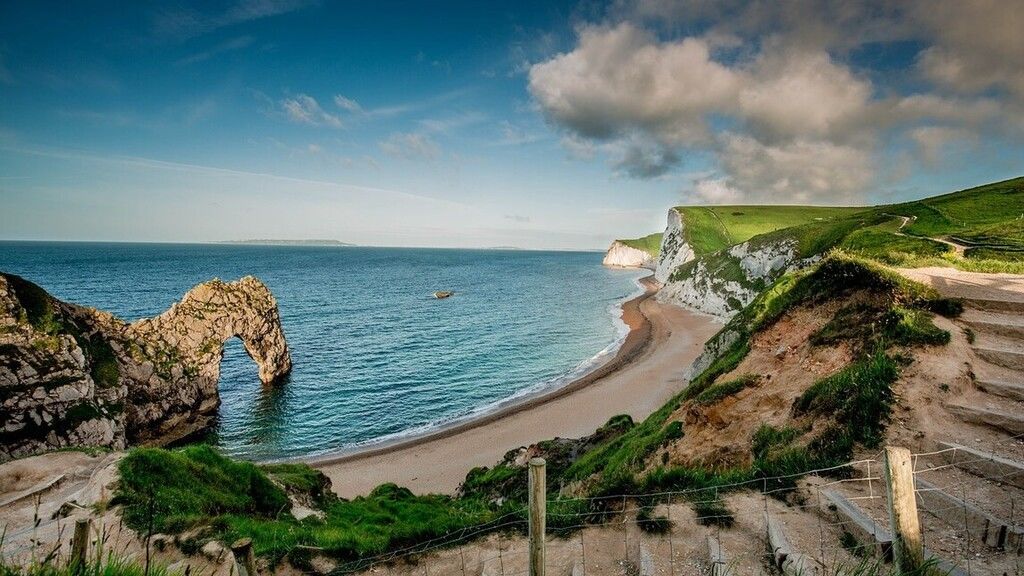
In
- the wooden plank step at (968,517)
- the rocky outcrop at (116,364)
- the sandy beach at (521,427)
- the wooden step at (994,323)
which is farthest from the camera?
the sandy beach at (521,427)

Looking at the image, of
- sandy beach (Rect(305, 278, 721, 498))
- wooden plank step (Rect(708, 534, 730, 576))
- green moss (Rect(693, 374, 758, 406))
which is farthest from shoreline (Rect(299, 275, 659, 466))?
wooden plank step (Rect(708, 534, 730, 576))

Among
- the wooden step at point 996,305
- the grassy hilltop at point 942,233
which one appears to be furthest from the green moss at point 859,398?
the grassy hilltop at point 942,233

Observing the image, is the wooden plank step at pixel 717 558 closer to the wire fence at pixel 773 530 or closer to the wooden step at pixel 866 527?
the wire fence at pixel 773 530

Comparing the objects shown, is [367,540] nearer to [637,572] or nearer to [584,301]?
[637,572]

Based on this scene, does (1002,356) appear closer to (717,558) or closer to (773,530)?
(773,530)

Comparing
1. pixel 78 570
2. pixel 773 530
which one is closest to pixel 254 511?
pixel 78 570

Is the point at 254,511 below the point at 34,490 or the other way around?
below
